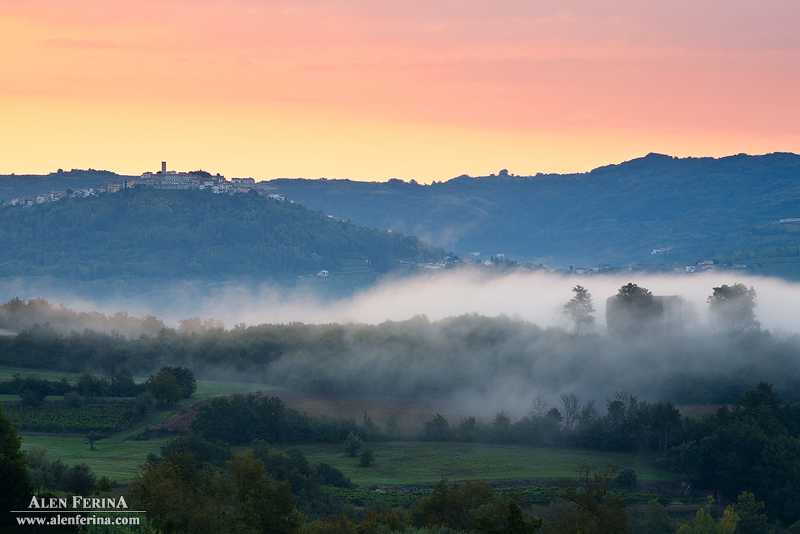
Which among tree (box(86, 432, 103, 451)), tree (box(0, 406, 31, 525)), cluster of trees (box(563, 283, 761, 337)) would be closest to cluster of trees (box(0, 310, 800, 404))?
cluster of trees (box(563, 283, 761, 337))

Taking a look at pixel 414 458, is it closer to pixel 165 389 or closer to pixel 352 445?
pixel 352 445

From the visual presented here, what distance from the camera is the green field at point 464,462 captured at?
56.1 m

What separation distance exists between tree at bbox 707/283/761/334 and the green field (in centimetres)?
4084

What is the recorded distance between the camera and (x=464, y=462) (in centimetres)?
5984

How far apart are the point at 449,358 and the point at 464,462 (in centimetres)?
3443

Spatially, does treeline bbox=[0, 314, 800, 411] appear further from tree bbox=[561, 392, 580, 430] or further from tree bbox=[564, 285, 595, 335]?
tree bbox=[561, 392, 580, 430]

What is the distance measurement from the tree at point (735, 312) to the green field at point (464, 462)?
40841mm

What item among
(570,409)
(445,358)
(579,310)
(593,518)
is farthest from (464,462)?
(579,310)

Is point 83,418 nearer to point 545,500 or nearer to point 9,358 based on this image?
point 9,358

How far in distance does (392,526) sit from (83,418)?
41.7 meters

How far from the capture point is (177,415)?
68500 mm

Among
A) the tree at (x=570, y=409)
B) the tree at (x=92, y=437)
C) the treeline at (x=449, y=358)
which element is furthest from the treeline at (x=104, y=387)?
the tree at (x=570, y=409)

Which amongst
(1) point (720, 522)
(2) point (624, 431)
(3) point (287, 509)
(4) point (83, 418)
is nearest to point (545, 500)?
(1) point (720, 522)

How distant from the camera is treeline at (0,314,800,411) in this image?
8356cm
